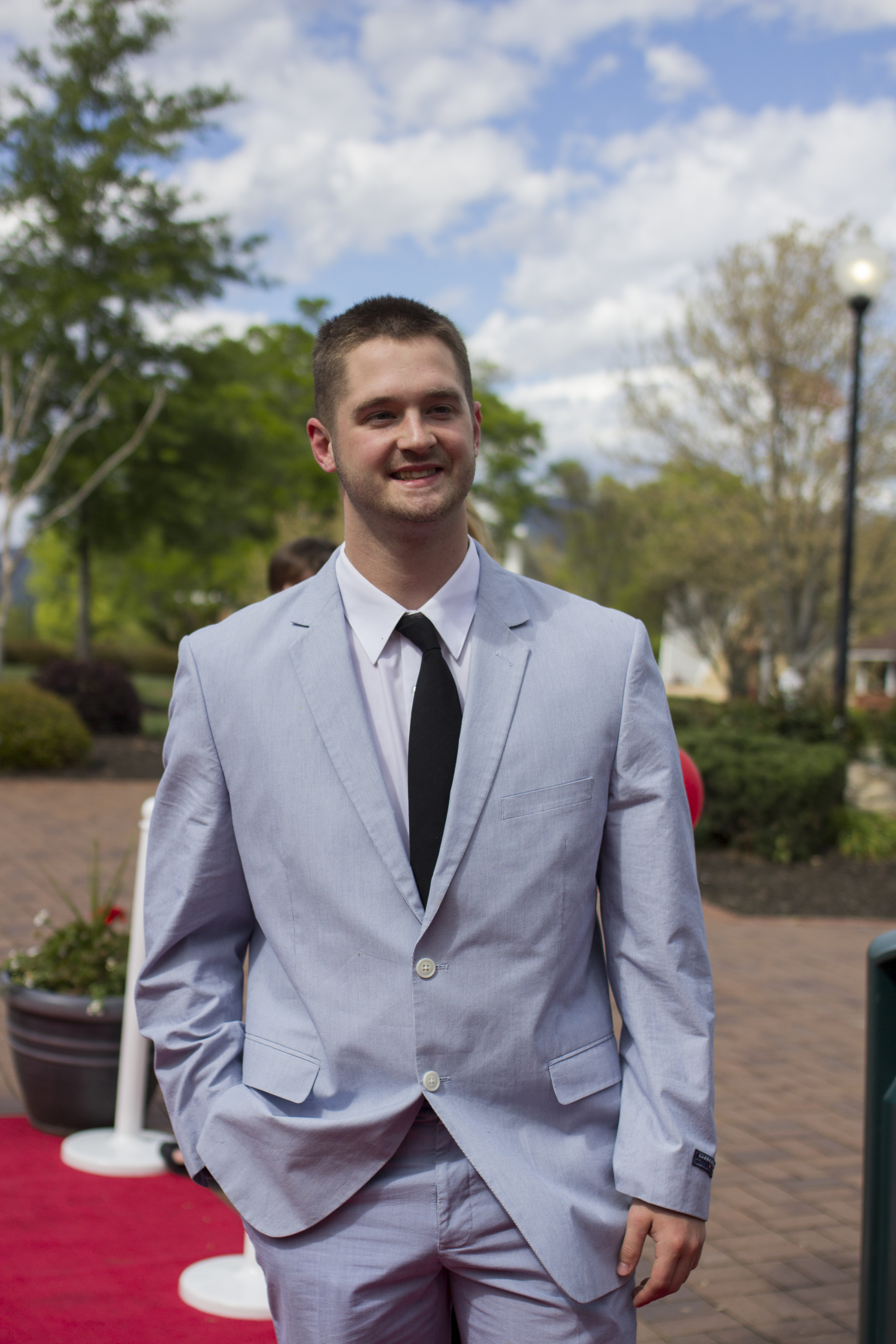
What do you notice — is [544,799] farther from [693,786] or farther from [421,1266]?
[693,786]

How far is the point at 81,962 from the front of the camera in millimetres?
4602

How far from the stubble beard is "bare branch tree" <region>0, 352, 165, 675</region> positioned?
1642 centimetres

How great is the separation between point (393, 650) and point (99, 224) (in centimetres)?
2023

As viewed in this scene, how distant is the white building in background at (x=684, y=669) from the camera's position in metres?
42.1

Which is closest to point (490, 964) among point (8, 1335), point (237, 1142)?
point (237, 1142)

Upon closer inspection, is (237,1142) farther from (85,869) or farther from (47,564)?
(47,564)

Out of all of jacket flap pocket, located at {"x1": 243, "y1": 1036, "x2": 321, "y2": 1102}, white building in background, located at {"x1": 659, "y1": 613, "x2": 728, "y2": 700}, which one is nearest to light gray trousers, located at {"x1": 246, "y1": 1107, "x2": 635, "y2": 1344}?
jacket flap pocket, located at {"x1": 243, "y1": 1036, "x2": 321, "y2": 1102}

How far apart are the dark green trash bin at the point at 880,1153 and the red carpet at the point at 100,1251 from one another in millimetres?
1716

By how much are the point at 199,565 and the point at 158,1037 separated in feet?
85.2

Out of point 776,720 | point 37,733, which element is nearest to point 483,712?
point 776,720

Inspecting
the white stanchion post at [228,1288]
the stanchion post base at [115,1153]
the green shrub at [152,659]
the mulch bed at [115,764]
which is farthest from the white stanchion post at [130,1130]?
the green shrub at [152,659]

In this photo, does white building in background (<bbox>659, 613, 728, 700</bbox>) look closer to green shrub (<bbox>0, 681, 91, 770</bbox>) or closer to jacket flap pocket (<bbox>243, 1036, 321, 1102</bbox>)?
green shrub (<bbox>0, 681, 91, 770</bbox>)

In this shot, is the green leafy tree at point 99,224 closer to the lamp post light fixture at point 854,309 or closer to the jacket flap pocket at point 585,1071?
the lamp post light fixture at point 854,309

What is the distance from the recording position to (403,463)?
184 centimetres
